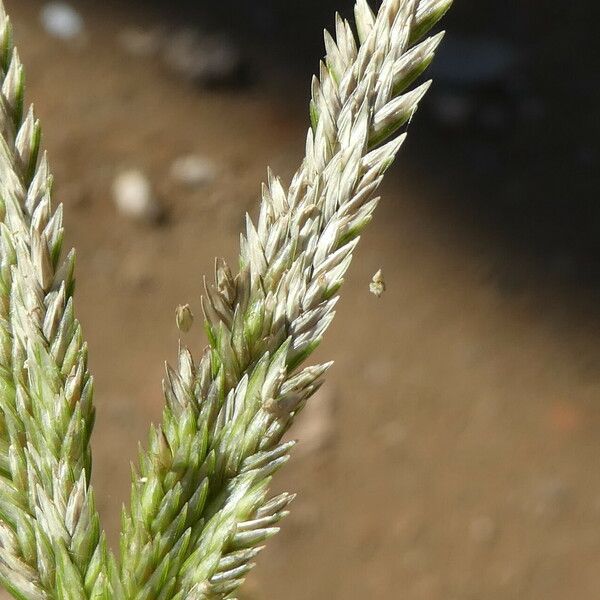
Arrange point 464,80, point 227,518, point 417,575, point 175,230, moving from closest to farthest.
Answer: point 227,518, point 417,575, point 175,230, point 464,80

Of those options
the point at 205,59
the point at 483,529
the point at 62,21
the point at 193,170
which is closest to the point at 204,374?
the point at 483,529

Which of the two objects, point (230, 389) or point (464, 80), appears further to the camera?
point (464, 80)

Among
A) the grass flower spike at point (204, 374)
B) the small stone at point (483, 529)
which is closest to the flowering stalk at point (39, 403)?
the grass flower spike at point (204, 374)

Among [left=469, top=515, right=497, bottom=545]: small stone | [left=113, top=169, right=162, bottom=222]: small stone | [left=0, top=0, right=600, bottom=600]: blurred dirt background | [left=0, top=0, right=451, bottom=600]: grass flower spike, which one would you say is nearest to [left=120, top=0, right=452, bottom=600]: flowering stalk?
[left=0, top=0, right=451, bottom=600]: grass flower spike

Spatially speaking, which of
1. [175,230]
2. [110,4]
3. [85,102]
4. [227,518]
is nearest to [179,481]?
[227,518]

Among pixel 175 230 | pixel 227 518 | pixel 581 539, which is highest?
pixel 175 230

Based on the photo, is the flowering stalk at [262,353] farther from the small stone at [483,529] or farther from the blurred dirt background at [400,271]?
the small stone at [483,529]

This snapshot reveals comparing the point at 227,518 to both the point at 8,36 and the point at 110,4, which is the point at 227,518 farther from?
the point at 110,4
